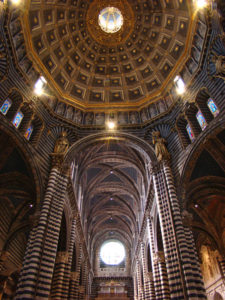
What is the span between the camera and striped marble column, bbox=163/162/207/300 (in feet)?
37.1

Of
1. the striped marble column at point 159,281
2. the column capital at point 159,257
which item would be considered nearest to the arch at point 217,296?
the striped marble column at point 159,281

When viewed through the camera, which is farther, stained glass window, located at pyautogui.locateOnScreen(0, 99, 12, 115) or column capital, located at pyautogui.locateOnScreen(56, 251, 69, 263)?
column capital, located at pyautogui.locateOnScreen(56, 251, 69, 263)

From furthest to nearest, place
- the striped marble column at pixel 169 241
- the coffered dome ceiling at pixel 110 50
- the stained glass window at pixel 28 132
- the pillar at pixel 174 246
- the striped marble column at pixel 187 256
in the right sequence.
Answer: the coffered dome ceiling at pixel 110 50 < the stained glass window at pixel 28 132 < the striped marble column at pixel 169 241 < the pillar at pixel 174 246 < the striped marble column at pixel 187 256

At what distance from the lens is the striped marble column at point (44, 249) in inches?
476

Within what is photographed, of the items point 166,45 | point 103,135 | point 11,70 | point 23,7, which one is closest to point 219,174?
point 103,135

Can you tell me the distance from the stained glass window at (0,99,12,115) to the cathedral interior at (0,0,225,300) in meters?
0.13

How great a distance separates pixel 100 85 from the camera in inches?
983

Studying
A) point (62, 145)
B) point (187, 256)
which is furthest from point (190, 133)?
point (62, 145)

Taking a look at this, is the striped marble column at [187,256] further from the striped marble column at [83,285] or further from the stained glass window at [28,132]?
the striped marble column at [83,285]

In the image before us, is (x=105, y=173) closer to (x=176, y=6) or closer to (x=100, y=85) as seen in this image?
(x=100, y=85)

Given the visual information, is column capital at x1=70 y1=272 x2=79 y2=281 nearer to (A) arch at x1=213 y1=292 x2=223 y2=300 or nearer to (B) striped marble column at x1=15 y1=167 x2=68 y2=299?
(B) striped marble column at x1=15 y1=167 x2=68 y2=299

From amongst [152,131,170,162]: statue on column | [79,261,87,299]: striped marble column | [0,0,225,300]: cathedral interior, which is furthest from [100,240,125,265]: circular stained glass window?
[152,131,170,162]: statue on column

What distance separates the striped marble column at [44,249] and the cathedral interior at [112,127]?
0.07 meters

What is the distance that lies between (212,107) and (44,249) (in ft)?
47.8
